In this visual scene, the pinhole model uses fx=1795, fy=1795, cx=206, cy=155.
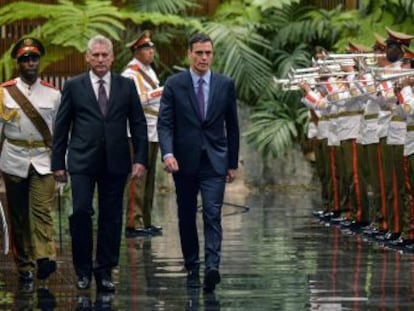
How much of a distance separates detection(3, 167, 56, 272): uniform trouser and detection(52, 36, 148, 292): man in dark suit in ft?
1.96

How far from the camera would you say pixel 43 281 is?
49.8 feet

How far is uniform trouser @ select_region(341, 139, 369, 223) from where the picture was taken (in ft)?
68.4

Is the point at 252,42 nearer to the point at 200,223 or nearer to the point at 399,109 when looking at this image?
the point at 200,223

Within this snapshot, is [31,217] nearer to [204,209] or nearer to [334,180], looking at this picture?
[204,209]

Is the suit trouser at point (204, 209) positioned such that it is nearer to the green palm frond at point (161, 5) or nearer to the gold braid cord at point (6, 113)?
the gold braid cord at point (6, 113)

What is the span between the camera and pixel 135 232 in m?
20.0

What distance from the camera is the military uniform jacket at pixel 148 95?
65.1 ft

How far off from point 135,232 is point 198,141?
5.44m

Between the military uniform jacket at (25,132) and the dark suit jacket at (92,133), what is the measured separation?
0.69m

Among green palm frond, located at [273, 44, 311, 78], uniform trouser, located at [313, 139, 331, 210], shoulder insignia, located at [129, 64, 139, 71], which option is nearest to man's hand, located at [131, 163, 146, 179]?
shoulder insignia, located at [129, 64, 139, 71]

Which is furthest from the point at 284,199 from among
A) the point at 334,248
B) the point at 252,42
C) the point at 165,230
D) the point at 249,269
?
the point at 249,269

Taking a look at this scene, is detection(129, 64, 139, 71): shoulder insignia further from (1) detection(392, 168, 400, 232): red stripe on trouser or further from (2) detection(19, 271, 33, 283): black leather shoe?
(2) detection(19, 271, 33, 283): black leather shoe

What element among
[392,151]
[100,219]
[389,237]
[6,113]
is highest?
[6,113]

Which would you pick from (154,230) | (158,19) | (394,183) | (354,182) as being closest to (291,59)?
(158,19)
